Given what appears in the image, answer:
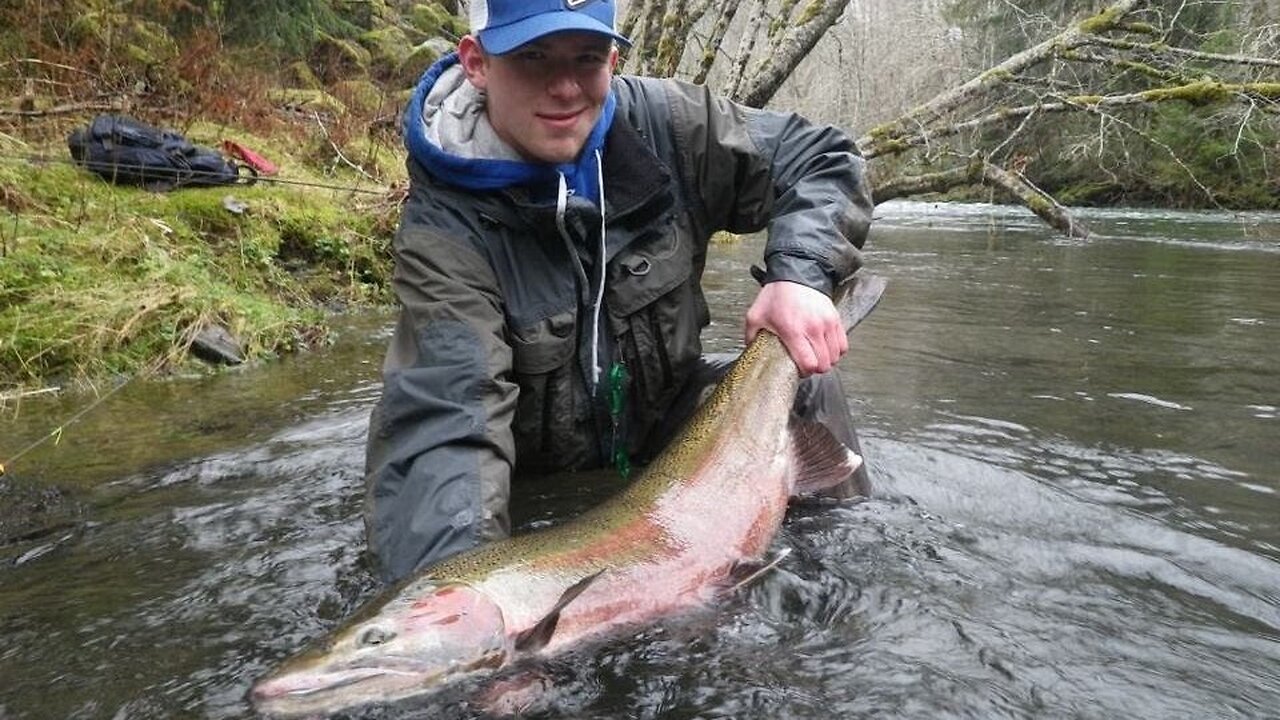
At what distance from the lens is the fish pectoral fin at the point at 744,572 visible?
2.47 metres

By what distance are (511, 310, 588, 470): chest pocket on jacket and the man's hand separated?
2.18 feet

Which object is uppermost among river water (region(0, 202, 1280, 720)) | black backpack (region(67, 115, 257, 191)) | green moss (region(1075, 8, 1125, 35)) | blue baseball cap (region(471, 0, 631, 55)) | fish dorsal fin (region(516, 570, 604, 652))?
green moss (region(1075, 8, 1125, 35))

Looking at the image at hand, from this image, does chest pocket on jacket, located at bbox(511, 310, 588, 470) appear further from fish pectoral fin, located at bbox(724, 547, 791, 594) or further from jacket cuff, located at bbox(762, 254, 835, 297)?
fish pectoral fin, located at bbox(724, 547, 791, 594)

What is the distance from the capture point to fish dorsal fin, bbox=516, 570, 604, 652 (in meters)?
1.96

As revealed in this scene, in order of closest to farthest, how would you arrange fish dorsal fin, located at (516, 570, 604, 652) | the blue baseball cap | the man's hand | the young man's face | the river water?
fish dorsal fin, located at (516, 570, 604, 652) → the river water → the blue baseball cap → the young man's face → the man's hand

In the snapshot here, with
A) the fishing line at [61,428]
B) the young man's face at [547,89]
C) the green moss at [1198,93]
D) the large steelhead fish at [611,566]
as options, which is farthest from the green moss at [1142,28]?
the fishing line at [61,428]

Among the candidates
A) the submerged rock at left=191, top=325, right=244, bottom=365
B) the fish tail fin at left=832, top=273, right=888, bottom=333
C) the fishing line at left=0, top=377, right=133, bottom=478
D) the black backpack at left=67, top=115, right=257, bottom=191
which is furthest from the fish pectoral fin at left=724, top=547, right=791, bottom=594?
the black backpack at left=67, top=115, right=257, bottom=191

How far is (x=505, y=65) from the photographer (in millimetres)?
2787

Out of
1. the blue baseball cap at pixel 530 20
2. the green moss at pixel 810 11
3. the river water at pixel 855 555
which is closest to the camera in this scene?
the river water at pixel 855 555

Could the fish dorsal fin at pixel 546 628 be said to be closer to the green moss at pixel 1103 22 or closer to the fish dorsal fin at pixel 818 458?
the fish dorsal fin at pixel 818 458

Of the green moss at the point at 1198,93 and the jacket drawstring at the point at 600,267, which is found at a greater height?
the green moss at the point at 1198,93

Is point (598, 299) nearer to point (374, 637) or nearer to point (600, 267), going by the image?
point (600, 267)

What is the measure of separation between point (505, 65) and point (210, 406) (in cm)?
289

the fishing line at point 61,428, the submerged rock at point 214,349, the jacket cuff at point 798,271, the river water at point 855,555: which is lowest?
the river water at point 855,555
